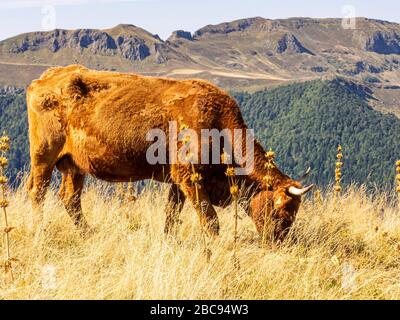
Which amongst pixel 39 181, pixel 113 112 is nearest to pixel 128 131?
pixel 113 112

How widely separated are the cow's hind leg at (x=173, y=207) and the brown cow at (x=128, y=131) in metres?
0.02

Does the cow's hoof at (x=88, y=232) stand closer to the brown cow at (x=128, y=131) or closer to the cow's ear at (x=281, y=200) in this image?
the brown cow at (x=128, y=131)

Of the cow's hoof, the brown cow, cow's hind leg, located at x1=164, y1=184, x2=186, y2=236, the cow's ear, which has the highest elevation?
the brown cow

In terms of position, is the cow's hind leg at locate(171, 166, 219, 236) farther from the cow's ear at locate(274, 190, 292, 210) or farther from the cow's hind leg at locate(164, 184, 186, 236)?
the cow's ear at locate(274, 190, 292, 210)

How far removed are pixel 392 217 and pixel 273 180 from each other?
9.38ft

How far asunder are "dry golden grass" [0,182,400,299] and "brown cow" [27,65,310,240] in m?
0.46

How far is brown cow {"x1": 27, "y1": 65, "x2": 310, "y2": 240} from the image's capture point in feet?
26.4

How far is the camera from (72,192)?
30.2 ft

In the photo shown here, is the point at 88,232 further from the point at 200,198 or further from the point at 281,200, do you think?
the point at 281,200

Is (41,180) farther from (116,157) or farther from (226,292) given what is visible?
(226,292)

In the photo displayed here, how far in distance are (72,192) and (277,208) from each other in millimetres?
3347

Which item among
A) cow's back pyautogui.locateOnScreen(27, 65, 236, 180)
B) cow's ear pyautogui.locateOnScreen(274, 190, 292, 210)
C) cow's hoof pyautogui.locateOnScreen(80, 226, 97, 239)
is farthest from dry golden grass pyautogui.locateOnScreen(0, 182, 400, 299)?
cow's back pyautogui.locateOnScreen(27, 65, 236, 180)

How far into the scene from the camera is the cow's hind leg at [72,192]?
8481mm
